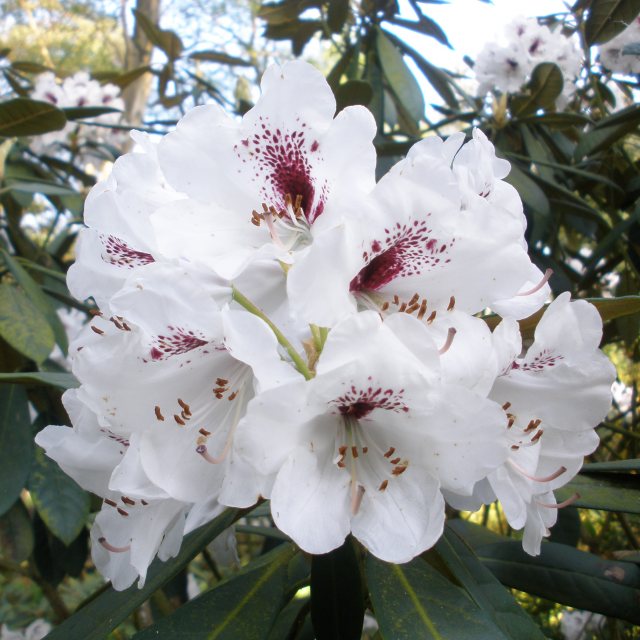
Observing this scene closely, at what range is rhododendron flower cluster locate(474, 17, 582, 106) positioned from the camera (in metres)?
2.00

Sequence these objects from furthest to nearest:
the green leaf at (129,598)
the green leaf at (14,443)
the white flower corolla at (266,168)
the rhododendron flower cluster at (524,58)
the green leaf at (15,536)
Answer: the rhododendron flower cluster at (524,58), the green leaf at (15,536), the green leaf at (14,443), the green leaf at (129,598), the white flower corolla at (266,168)

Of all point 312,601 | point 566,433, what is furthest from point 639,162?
point 312,601

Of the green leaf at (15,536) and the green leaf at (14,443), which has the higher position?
the green leaf at (14,443)

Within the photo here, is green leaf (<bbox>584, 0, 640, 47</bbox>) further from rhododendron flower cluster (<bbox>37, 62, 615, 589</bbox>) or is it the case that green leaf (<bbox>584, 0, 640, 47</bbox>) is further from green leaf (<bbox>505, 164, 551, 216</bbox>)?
rhododendron flower cluster (<bbox>37, 62, 615, 589</bbox>)

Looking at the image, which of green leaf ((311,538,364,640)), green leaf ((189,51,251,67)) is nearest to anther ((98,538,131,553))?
green leaf ((311,538,364,640))

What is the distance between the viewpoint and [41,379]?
0.78m

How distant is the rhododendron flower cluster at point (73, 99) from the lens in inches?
98.9

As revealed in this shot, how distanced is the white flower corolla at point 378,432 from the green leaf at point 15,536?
0.93 metres

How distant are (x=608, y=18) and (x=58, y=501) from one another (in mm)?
1299

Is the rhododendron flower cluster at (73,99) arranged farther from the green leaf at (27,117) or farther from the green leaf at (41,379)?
the green leaf at (41,379)

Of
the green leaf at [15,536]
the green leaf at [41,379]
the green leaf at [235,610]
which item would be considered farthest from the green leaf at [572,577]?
the green leaf at [15,536]

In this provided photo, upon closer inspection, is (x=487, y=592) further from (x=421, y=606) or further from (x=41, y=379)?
(x=41, y=379)

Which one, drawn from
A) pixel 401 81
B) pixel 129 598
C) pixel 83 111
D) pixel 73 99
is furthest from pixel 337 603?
pixel 73 99

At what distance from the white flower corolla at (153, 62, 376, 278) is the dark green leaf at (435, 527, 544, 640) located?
0.39 meters
